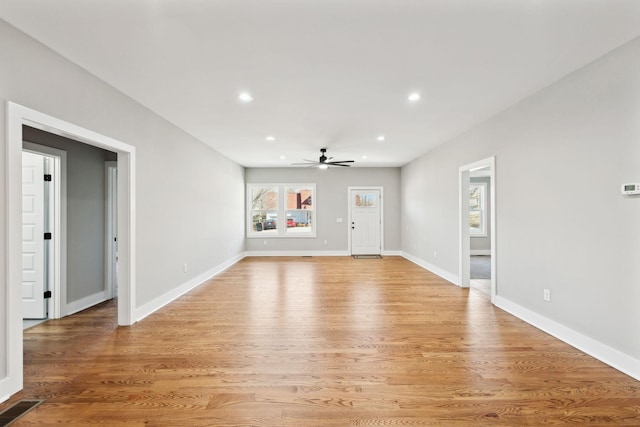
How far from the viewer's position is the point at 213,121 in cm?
420

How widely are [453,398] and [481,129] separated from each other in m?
3.72

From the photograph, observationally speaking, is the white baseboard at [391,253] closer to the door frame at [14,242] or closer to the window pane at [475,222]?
the window pane at [475,222]

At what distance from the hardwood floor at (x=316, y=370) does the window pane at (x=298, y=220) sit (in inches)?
184

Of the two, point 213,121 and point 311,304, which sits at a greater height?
point 213,121

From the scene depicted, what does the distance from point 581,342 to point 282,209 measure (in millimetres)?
7002

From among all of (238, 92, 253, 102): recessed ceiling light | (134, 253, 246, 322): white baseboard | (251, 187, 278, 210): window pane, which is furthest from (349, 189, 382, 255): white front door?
(238, 92, 253, 102): recessed ceiling light

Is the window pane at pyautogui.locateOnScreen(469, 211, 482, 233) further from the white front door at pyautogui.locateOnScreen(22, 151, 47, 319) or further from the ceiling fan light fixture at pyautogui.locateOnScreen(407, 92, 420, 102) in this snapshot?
the white front door at pyautogui.locateOnScreen(22, 151, 47, 319)

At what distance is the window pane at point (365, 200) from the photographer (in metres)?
8.68

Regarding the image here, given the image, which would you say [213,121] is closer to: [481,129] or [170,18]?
[170,18]

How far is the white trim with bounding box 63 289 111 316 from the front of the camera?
3771 millimetres

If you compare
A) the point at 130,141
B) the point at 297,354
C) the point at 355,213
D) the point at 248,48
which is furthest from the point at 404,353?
the point at 355,213

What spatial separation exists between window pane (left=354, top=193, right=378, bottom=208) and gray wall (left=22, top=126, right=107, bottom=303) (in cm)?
611

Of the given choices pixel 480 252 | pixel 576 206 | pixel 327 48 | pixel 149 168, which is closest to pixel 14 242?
pixel 149 168

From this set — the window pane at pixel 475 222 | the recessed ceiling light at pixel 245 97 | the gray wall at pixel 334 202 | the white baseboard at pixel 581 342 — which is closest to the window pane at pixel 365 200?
the gray wall at pixel 334 202
